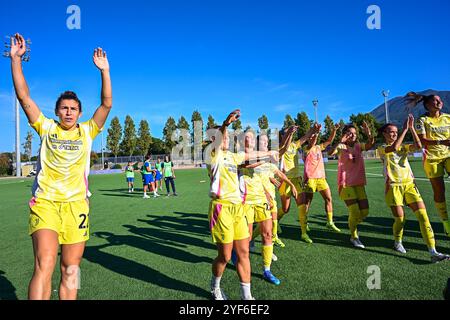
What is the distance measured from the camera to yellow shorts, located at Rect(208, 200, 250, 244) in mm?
3490

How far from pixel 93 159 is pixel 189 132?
68.5 ft

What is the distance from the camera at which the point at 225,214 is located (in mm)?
3557

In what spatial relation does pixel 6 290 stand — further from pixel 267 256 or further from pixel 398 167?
pixel 398 167

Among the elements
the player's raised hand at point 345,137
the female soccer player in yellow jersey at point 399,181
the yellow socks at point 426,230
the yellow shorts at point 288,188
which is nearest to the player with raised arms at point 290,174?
the yellow shorts at point 288,188

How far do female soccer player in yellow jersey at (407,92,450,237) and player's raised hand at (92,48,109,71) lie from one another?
206 inches

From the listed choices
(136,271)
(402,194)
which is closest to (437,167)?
(402,194)

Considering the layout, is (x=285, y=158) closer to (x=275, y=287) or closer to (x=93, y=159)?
(x=275, y=287)

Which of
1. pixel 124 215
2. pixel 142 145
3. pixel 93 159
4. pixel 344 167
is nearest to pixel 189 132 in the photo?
pixel 142 145

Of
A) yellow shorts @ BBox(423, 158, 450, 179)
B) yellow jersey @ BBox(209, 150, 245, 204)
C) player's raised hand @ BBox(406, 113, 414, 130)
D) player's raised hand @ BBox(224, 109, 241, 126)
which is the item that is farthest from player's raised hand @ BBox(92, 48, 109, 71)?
yellow shorts @ BBox(423, 158, 450, 179)

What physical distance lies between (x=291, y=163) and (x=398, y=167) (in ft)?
7.42

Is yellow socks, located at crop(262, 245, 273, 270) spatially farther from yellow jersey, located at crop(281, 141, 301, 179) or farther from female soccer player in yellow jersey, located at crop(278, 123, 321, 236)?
yellow jersey, located at crop(281, 141, 301, 179)

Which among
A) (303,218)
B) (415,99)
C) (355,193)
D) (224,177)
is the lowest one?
(303,218)

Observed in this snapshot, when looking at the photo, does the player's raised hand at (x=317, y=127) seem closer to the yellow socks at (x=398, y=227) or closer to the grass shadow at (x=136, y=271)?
the yellow socks at (x=398, y=227)

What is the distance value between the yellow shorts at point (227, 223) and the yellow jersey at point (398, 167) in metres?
3.06
